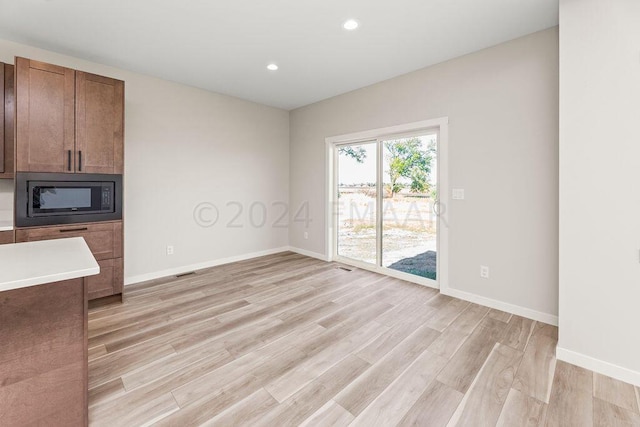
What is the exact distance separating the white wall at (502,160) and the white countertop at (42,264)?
3.26 m

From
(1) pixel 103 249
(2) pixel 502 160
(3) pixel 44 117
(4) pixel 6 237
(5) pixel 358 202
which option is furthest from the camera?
(5) pixel 358 202

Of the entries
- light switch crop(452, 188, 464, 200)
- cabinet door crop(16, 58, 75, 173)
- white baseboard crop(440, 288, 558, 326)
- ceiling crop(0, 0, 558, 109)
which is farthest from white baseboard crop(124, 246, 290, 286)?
light switch crop(452, 188, 464, 200)

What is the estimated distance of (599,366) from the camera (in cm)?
194

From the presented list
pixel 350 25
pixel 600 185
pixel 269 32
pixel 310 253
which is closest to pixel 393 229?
pixel 310 253

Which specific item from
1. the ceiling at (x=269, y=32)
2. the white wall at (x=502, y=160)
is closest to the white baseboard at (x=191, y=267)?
the ceiling at (x=269, y=32)

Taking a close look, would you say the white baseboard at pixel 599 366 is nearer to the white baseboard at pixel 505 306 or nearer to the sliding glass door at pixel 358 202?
the white baseboard at pixel 505 306

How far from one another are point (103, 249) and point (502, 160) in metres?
4.24

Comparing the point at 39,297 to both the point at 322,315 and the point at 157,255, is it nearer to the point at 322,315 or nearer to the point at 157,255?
the point at 322,315

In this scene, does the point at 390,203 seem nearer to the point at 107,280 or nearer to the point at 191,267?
the point at 191,267

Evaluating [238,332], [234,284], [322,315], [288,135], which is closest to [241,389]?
[238,332]

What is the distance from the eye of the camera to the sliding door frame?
3.26 metres

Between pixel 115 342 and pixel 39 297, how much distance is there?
4.21ft

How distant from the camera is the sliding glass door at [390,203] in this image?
11.7 ft

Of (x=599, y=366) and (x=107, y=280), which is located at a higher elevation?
(x=107, y=280)
